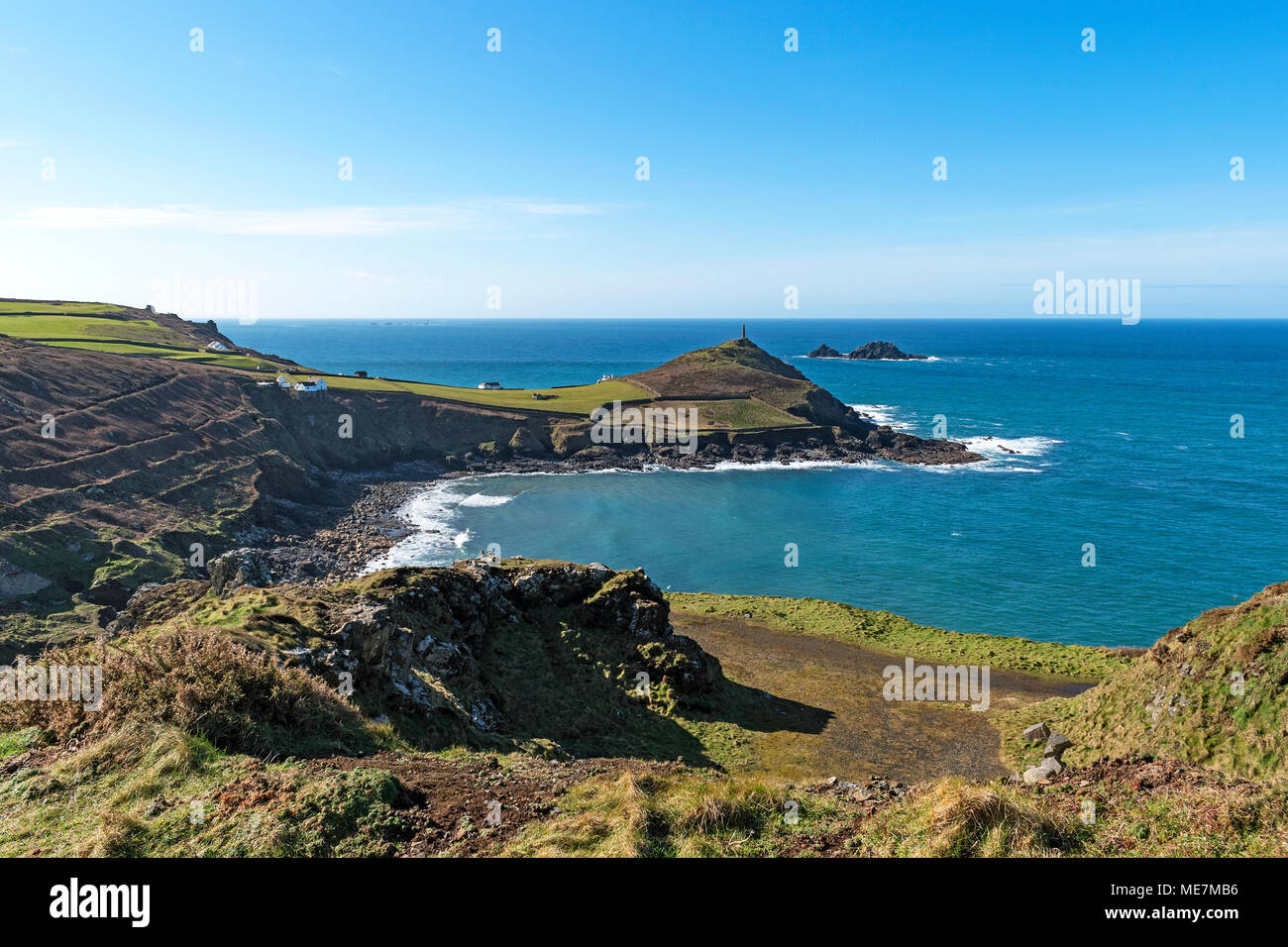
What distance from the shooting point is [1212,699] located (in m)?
18.5

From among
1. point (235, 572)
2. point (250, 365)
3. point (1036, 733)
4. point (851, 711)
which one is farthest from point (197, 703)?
point (250, 365)

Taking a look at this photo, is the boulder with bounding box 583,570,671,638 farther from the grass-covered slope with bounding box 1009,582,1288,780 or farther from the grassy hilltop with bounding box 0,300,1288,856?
the grass-covered slope with bounding box 1009,582,1288,780

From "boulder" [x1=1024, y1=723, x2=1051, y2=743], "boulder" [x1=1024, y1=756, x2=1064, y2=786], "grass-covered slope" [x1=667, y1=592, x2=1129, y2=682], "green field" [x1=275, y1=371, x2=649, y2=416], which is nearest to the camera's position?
"boulder" [x1=1024, y1=756, x2=1064, y2=786]

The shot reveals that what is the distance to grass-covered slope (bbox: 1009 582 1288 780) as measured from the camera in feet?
55.8

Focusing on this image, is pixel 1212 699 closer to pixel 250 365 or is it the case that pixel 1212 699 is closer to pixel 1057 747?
pixel 1057 747

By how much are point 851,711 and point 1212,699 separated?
12628mm

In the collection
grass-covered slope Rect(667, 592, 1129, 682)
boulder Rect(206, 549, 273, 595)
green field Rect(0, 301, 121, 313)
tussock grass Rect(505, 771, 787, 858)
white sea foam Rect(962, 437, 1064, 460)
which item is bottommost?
grass-covered slope Rect(667, 592, 1129, 682)

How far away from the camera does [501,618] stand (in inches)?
1029

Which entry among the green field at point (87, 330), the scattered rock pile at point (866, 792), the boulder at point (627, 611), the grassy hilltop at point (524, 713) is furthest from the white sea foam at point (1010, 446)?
the green field at point (87, 330)

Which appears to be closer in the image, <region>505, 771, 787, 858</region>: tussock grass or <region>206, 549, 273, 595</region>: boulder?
<region>505, 771, 787, 858</region>: tussock grass

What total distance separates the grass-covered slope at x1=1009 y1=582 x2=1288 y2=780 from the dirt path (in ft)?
14.6

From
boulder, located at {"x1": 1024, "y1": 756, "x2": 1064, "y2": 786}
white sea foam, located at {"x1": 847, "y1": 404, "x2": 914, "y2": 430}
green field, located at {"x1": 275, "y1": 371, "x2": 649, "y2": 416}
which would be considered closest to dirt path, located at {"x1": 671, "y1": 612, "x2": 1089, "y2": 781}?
boulder, located at {"x1": 1024, "y1": 756, "x2": 1064, "y2": 786}

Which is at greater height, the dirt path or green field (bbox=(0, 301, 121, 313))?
green field (bbox=(0, 301, 121, 313))
